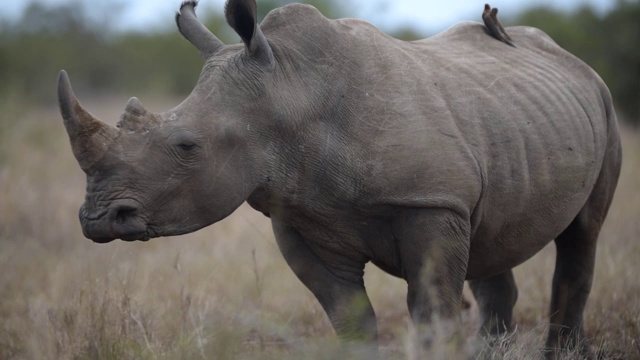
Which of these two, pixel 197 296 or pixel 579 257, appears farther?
pixel 197 296

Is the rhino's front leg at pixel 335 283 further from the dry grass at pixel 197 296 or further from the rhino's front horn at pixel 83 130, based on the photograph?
the rhino's front horn at pixel 83 130

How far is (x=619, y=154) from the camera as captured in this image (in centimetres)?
523

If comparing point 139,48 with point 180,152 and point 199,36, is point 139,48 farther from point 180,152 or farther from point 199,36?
point 180,152

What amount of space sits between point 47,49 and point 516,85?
2699cm

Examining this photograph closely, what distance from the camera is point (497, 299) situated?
566 cm

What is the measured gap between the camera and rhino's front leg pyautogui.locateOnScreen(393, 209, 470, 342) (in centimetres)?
384

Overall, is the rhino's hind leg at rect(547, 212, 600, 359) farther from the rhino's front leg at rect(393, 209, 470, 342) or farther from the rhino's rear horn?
the rhino's rear horn

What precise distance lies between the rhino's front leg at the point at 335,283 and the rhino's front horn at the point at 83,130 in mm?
1075

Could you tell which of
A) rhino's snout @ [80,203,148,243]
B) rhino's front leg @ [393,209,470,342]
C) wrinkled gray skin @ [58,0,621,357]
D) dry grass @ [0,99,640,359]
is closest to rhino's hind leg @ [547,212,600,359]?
dry grass @ [0,99,640,359]

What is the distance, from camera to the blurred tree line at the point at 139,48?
61.6ft

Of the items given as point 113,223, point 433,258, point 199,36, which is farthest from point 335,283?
point 199,36

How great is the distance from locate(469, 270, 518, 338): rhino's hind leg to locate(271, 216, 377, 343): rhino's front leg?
1639 mm

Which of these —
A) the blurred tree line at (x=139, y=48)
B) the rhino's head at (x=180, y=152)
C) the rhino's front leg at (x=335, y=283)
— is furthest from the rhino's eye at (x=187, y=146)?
the blurred tree line at (x=139, y=48)

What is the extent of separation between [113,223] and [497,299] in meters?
3.06
